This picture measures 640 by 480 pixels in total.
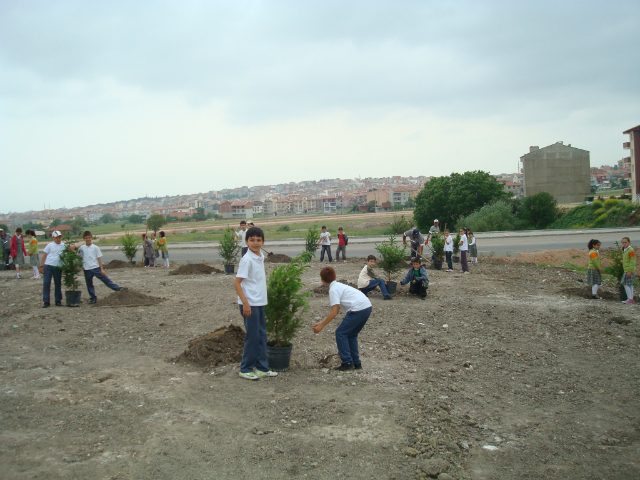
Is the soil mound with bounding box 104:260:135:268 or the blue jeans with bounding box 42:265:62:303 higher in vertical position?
the blue jeans with bounding box 42:265:62:303

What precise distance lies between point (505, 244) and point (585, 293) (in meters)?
16.6

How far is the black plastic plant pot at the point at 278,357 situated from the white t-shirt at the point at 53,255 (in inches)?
278

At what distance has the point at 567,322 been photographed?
895 centimetres

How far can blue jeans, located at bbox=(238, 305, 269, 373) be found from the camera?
5.77 metres

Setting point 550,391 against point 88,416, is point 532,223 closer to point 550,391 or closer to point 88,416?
point 550,391

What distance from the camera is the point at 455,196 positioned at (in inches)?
2089

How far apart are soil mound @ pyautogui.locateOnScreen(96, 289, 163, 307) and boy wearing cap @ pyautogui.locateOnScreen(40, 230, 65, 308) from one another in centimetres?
A: 94

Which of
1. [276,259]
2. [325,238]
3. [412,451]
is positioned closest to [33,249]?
[276,259]

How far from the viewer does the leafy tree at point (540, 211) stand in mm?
47875

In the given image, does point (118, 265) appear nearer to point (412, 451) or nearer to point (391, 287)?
point (391, 287)

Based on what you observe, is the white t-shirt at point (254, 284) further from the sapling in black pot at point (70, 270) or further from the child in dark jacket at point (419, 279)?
the sapling in black pot at point (70, 270)

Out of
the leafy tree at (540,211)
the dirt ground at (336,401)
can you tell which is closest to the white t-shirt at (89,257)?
the dirt ground at (336,401)

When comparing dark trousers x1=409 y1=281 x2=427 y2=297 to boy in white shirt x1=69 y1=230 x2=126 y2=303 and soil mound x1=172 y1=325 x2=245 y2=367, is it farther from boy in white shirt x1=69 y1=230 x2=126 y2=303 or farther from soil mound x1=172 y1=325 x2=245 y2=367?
boy in white shirt x1=69 y1=230 x2=126 y2=303

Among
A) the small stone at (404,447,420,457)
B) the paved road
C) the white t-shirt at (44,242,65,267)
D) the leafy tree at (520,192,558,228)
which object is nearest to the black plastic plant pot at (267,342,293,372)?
the small stone at (404,447,420,457)
